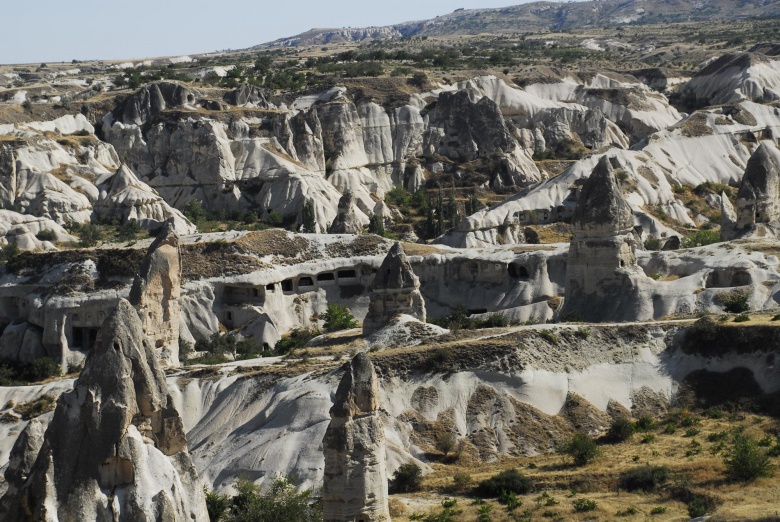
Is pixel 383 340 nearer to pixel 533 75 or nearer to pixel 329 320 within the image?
pixel 329 320

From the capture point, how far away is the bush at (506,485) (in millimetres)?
41188

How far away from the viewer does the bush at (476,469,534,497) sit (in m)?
41.2

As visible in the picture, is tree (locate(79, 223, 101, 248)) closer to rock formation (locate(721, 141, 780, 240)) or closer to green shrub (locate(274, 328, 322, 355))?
green shrub (locate(274, 328, 322, 355))

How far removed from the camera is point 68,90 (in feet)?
425

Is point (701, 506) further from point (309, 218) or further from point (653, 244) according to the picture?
point (309, 218)

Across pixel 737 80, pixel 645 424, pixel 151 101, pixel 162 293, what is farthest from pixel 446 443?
pixel 737 80

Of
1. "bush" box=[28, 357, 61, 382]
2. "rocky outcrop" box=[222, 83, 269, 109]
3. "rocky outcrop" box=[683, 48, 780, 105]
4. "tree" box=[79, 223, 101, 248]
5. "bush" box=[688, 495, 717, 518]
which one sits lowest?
"bush" box=[28, 357, 61, 382]

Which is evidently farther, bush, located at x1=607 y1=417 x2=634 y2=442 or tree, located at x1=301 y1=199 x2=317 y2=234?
tree, located at x1=301 y1=199 x2=317 y2=234

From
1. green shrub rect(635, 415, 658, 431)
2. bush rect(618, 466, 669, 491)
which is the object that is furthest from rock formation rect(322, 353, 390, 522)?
green shrub rect(635, 415, 658, 431)

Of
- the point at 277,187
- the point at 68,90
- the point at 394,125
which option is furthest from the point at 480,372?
the point at 68,90

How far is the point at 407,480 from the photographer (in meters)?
42.9

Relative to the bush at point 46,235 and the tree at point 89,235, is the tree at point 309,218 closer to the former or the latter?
the tree at point 89,235

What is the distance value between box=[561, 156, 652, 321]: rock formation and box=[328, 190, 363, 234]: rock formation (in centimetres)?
3061

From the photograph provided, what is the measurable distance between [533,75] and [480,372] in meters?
95.3
